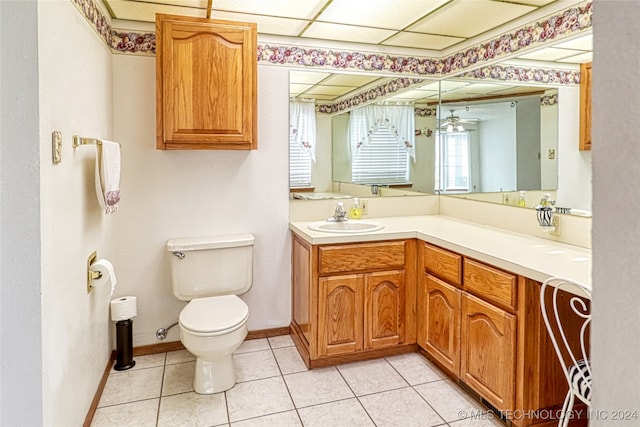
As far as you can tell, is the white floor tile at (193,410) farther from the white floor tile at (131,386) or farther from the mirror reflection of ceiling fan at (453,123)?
the mirror reflection of ceiling fan at (453,123)

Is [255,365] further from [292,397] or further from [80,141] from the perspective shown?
[80,141]

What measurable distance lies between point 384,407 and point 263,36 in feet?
7.92


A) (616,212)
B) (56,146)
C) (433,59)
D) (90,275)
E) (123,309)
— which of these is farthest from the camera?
(433,59)

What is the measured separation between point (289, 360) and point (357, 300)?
60 centimetres

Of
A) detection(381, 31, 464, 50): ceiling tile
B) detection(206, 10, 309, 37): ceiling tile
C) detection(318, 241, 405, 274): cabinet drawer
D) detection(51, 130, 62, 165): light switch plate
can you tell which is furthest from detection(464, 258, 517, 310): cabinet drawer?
detection(51, 130, 62, 165): light switch plate

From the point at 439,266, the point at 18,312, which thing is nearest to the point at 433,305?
the point at 439,266

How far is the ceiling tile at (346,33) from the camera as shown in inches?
108

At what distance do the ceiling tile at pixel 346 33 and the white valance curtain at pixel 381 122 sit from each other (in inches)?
19.2

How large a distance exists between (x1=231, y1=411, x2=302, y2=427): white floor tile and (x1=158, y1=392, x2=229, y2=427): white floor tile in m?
0.10

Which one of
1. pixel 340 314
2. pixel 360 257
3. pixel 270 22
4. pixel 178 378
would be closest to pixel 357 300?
pixel 340 314

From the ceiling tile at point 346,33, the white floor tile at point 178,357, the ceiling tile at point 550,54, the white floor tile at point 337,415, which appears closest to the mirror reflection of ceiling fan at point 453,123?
the ceiling tile at point 550,54

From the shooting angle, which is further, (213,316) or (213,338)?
(213,316)

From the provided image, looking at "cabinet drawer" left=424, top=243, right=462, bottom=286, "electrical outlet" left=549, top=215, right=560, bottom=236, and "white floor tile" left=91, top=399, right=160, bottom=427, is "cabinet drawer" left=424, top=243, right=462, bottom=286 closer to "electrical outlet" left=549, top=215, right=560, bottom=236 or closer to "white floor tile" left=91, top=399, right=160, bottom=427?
"electrical outlet" left=549, top=215, right=560, bottom=236

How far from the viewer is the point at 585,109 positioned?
7.05 feet
